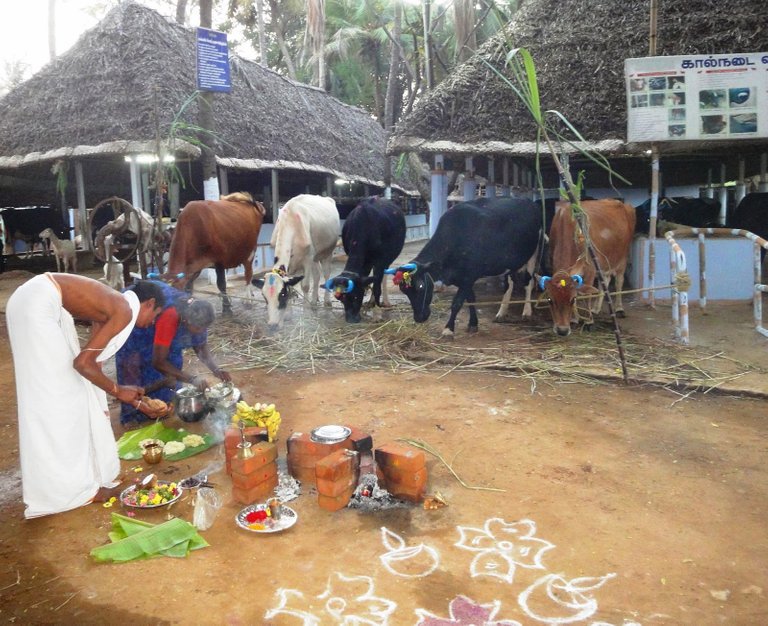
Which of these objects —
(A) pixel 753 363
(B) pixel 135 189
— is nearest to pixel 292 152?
(B) pixel 135 189

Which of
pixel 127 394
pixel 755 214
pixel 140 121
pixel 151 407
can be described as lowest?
pixel 151 407

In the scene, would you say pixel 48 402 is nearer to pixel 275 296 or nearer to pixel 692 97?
pixel 275 296

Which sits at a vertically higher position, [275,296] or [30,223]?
[30,223]

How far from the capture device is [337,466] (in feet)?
10.7

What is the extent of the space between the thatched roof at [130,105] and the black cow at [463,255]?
16.6ft

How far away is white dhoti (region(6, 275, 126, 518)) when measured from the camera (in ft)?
10.5

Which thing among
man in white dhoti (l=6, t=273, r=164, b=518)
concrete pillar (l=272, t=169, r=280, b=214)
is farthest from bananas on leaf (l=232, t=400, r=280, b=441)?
concrete pillar (l=272, t=169, r=280, b=214)

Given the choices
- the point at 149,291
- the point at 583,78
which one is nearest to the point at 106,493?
the point at 149,291

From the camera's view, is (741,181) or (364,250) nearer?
(364,250)

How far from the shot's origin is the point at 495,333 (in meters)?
7.43

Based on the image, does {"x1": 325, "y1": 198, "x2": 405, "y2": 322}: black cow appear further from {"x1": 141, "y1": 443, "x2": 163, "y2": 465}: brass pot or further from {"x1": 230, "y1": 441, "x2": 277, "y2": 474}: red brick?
{"x1": 230, "y1": 441, "x2": 277, "y2": 474}: red brick

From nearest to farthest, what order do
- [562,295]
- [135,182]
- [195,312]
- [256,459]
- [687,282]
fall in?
[256,459], [195,312], [687,282], [562,295], [135,182]

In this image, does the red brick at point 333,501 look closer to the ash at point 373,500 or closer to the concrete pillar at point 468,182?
the ash at point 373,500

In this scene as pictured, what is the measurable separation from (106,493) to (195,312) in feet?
4.35
